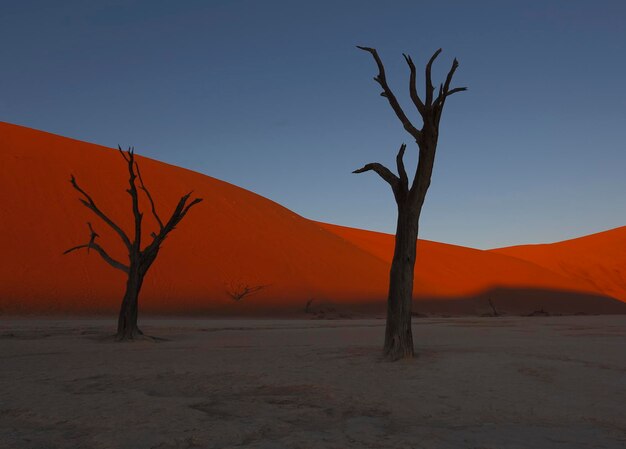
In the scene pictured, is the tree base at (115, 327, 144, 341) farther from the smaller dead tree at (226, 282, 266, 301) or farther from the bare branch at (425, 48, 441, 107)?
the smaller dead tree at (226, 282, 266, 301)

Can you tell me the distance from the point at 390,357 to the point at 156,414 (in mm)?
4742

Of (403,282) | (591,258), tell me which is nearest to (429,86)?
(403,282)

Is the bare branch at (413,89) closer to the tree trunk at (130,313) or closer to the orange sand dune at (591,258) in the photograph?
the tree trunk at (130,313)

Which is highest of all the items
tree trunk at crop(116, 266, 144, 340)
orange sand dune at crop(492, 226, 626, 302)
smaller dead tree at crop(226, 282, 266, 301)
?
orange sand dune at crop(492, 226, 626, 302)

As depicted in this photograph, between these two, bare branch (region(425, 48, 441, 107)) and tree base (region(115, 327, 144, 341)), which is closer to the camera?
bare branch (region(425, 48, 441, 107))

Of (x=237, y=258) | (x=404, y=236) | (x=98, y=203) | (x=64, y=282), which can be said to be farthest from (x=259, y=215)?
(x=404, y=236)

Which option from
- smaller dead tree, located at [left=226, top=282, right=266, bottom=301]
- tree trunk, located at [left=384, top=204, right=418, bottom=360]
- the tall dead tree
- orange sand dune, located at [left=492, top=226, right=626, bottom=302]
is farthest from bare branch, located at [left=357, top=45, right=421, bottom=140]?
orange sand dune, located at [left=492, top=226, right=626, bottom=302]

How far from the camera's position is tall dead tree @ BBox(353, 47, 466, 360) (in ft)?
30.0

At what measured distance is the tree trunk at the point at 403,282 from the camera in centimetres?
893

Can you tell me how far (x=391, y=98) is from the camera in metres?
9.57

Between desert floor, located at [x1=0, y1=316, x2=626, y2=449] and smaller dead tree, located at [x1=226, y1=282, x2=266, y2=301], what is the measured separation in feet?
63.0

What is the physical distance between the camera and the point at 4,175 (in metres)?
30.0

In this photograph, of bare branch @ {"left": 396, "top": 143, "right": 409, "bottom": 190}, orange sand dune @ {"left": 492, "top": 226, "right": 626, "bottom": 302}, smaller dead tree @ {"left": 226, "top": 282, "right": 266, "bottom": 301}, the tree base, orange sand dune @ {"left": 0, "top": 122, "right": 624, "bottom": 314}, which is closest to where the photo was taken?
bare branch @ {"left": 396, "top": 143, "right": 409, "bottom": 190}

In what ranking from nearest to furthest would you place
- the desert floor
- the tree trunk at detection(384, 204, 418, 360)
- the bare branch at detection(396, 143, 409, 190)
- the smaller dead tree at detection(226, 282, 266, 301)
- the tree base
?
the desert floor < the tree trunk at detection(384, 204, 418, 360) < the bare branch at detection(396, 143, 409, 190) < the tree base < the smaller dead tree at detection(226, 282, 266, 301)
